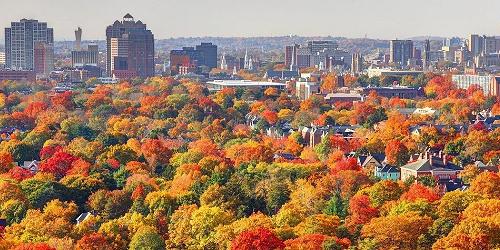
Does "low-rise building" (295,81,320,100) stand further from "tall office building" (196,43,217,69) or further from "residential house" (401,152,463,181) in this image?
"tall office building" (196,43,217,69)

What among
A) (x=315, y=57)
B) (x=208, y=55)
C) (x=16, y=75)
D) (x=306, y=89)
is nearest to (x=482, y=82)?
(x=306, y=89)

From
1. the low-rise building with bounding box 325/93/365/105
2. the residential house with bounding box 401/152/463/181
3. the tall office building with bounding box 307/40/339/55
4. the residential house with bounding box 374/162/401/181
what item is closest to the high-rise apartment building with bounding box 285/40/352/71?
the tall office building with bounding box 307/40/339/55

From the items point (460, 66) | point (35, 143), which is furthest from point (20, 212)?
point (460, 66)

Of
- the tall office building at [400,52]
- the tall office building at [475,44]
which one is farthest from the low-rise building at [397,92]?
the tall office building at [475,44]

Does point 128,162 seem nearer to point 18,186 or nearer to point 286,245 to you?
point 18,186

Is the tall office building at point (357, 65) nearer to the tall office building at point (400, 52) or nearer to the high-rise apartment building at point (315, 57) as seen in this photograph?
the high-rise apartment building at point (315, 57)

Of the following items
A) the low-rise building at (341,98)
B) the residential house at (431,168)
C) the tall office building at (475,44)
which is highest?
the tall office building at (475,44)

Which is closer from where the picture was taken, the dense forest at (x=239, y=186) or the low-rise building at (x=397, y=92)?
the dense forest at (x=239, y=186)
